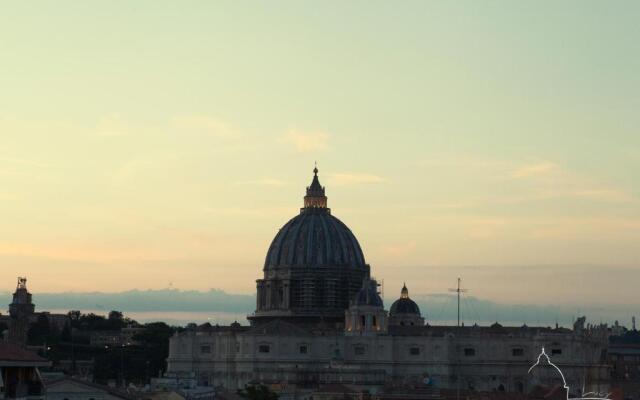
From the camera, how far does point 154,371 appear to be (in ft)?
639

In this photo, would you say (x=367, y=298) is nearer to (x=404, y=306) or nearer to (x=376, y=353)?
(x=376, y=353)

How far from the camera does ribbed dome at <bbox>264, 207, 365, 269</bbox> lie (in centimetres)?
Result: 19062

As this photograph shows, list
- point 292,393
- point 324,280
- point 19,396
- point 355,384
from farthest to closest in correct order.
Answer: point 324,280 < point 355,384 < point 292,393 < point 19,396

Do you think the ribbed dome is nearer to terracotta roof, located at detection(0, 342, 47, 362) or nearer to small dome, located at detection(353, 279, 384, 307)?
small dome, located at detection(353, 279, 384, 307)

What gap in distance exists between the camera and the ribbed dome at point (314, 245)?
625ft

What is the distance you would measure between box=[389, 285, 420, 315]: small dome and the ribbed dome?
5.69 m

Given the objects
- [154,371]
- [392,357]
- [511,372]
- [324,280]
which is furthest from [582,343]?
[154,371]

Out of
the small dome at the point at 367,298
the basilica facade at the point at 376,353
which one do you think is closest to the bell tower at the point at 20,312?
the basilica facade at the point at 376,353

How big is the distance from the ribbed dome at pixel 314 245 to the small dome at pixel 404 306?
569 centimetres

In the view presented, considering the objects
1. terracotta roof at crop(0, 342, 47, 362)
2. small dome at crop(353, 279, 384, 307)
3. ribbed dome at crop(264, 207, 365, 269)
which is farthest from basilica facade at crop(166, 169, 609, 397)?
terracotta roof at crop(0, 342, 47, 362)

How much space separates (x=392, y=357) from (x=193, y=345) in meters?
20.2

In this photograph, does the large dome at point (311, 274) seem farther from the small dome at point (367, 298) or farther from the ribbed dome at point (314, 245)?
the small dome at point (367, 298)

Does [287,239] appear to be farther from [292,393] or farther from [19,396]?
[19,396]

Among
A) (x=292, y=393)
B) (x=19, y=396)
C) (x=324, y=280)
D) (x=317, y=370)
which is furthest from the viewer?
(x=324, y=280)
